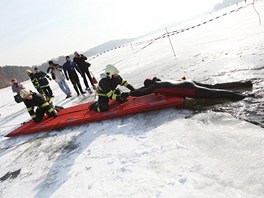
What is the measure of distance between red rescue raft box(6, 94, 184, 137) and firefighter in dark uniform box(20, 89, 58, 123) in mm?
175

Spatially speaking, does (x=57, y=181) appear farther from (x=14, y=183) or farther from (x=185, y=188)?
(x=185, y=188)

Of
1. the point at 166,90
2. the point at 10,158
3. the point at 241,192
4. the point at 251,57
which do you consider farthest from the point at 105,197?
the point at 251,57

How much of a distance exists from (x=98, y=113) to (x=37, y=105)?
6.71 feet

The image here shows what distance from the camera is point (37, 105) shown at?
7465 mm

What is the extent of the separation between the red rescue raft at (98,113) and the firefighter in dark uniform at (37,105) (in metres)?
0.18

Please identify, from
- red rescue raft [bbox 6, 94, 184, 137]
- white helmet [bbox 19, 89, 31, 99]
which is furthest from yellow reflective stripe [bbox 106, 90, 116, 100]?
white helmet [bbox 19, 89, 31, 99]

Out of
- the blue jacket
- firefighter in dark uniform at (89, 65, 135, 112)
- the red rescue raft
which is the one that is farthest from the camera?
the blue jacket

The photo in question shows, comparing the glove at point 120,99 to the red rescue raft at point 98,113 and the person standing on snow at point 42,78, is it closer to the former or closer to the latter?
the red rescue raft at point 98,113

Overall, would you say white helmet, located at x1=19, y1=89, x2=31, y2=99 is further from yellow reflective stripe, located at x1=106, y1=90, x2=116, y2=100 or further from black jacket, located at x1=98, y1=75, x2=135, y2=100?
yellow reflective stripe, located at x1=106, y1=90, x2=116, y2=100

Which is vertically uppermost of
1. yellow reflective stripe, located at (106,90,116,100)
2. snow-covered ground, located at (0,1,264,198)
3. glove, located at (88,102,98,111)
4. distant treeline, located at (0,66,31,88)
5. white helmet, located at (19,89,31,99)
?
distant treeline, located at (0,66,31,88)

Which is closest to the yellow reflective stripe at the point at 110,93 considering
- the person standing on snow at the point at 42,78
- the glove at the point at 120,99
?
the glove at the point at 120,99

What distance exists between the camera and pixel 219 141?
3.86 meters

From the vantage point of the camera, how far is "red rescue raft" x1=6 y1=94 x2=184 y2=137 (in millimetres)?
5656

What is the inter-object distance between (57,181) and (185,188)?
230 centimetres
